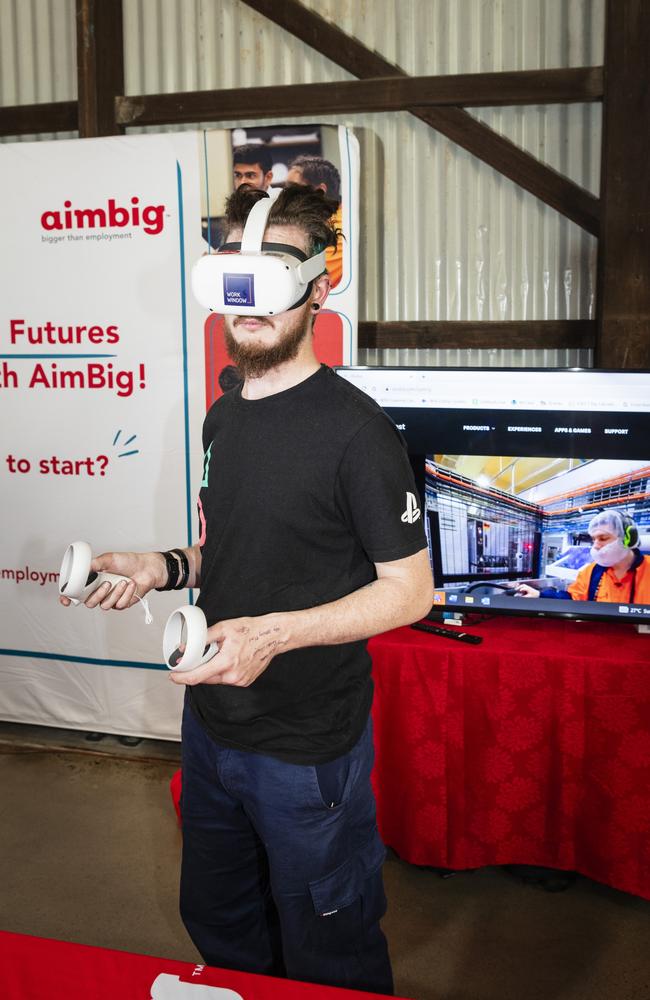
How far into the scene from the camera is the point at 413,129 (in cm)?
314

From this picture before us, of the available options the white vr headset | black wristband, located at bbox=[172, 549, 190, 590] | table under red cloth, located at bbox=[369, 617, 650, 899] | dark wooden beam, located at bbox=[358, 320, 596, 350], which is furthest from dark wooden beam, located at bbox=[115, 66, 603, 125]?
black wristband, located at bbox=[172, 549, 190, 590]

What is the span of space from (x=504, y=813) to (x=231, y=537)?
1275mm

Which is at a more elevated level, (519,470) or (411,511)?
(411,511)

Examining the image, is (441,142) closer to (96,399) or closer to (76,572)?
(96,399)

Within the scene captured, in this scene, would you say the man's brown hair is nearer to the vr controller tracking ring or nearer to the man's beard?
the man's beard

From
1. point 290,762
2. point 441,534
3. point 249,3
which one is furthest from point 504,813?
point 249,3

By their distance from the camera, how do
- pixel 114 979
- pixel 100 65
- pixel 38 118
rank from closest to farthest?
pixel 114 979
pixel 100 65
pixel 38 118

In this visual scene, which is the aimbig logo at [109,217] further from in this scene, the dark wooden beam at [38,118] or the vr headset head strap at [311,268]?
the vr headset head strap at [311,268]

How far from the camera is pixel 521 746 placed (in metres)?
2.28

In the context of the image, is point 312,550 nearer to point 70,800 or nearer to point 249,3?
point 70,800

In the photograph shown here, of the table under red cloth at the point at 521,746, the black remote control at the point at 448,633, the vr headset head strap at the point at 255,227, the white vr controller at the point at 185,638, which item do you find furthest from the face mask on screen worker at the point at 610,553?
the white vr controller at the point at 185,638

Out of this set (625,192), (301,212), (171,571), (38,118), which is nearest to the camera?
(301,212)

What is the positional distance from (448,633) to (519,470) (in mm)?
458

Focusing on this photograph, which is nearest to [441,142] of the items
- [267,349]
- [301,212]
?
[301,212]
